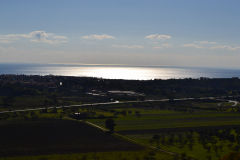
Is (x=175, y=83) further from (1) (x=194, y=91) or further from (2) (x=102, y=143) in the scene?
(2) (x=102, y=143)

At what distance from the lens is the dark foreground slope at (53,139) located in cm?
3697

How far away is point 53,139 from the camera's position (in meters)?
41.8

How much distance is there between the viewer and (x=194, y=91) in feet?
385

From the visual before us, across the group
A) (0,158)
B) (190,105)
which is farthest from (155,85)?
(0,158)

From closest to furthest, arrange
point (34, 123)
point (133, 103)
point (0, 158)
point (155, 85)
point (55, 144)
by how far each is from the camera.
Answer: point (0, 158), point (55, 144), point (34, 123), point (133, 103), point (155, 85)

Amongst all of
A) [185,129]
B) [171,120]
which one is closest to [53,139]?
[185,129]

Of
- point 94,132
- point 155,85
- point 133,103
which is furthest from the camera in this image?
point 155,85

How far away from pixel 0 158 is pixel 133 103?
2043 inches

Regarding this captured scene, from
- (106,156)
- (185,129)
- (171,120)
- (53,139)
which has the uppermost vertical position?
(171,120)

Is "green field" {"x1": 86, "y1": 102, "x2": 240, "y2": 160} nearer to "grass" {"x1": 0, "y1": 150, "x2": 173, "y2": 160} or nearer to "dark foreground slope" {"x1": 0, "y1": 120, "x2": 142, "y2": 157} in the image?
"grass" {"x1": 0, "y1": 150, "x2": 173, "y2": 160}

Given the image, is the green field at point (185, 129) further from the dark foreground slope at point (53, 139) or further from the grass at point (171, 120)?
the dark foreground slope at point (53, 139)

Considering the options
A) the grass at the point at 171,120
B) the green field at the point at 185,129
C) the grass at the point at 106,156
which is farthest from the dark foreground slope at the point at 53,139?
the grass at the point at 171,120

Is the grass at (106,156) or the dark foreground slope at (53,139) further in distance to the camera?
the dark foreground slope at (53,139)

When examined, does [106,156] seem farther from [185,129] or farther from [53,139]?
[185,129]
